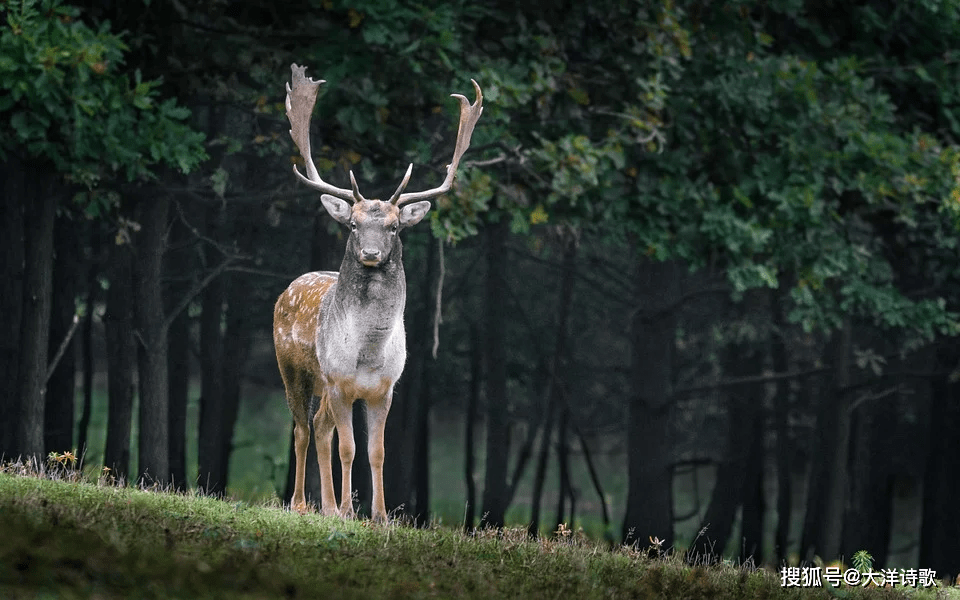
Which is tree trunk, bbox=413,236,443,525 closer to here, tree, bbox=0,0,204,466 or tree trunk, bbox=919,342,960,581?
tree trunk, bbox=919,342,960,581

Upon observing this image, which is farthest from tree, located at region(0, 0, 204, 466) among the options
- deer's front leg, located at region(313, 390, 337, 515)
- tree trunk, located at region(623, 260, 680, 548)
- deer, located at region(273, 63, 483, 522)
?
tree trunk, located at region(623, 260, 680, 548)

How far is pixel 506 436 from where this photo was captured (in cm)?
2422

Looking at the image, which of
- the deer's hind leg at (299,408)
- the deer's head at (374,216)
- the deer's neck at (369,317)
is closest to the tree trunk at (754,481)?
the deer's hind leg at (299,408)

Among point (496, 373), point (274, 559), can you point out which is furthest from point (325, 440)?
point (496, 373)

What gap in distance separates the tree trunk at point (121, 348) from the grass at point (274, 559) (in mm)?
7150

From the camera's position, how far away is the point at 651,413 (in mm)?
21062

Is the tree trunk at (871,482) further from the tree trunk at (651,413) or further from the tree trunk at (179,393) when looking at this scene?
the tree trunk at (179,393)

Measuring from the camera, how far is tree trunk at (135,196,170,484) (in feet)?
55.1

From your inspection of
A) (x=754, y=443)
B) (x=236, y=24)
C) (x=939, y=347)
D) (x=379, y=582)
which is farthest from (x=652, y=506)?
(x=379, y=582)

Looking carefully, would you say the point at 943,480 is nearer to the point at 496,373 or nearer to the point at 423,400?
the point at 496,373

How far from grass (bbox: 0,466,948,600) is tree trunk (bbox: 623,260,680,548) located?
1015 centimetres

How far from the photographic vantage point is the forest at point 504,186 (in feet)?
49.3

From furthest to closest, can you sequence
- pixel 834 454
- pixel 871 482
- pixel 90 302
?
pixel 871 482, pixel 834 454, pixel 90 302

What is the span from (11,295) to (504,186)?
Result: 5594 millimetres
